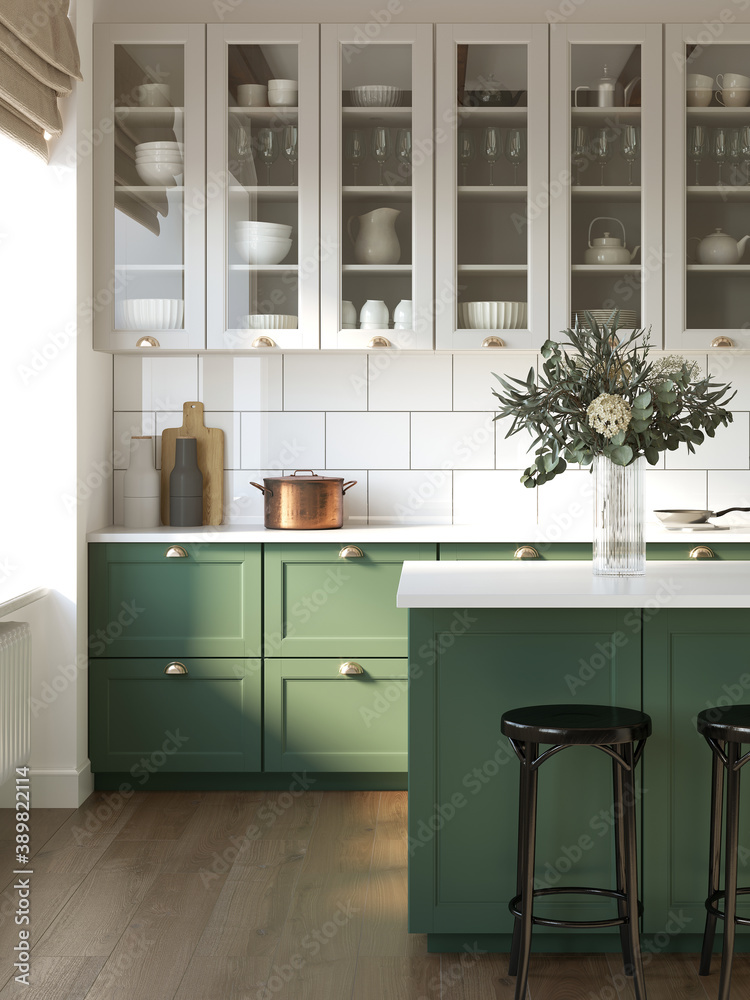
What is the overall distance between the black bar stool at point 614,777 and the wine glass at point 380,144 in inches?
86.5

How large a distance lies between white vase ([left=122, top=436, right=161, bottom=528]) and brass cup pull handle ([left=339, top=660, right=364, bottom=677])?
93 cm

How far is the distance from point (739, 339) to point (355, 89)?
1666mm

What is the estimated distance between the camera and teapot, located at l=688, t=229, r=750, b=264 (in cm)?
337

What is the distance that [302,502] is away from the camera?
11.0 ft

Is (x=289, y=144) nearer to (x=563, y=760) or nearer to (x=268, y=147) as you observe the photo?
(x=268, y=147)

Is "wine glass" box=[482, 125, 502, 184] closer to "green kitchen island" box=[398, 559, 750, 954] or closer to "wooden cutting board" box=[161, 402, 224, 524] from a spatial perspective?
"wooden cutting board" box=[161, 402, 224, 524]

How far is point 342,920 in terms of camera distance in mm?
2324

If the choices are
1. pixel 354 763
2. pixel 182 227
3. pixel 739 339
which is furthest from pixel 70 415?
pixel 739 339

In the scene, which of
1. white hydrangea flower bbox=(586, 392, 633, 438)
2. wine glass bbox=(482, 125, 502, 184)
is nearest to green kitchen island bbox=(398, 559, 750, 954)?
white hydrangea flower bbox=(586, 392, 633, 438)

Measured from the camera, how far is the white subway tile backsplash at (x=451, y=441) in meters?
3.74

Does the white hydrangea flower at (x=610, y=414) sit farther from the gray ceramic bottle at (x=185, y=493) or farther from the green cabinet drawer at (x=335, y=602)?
the gray ceramic bottle at (x=185, y=493)

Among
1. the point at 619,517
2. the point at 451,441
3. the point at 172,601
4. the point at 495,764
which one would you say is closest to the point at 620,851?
the point at 495,764

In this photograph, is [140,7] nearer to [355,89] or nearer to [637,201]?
[355,89]

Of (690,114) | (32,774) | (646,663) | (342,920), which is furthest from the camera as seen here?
(690,114)
